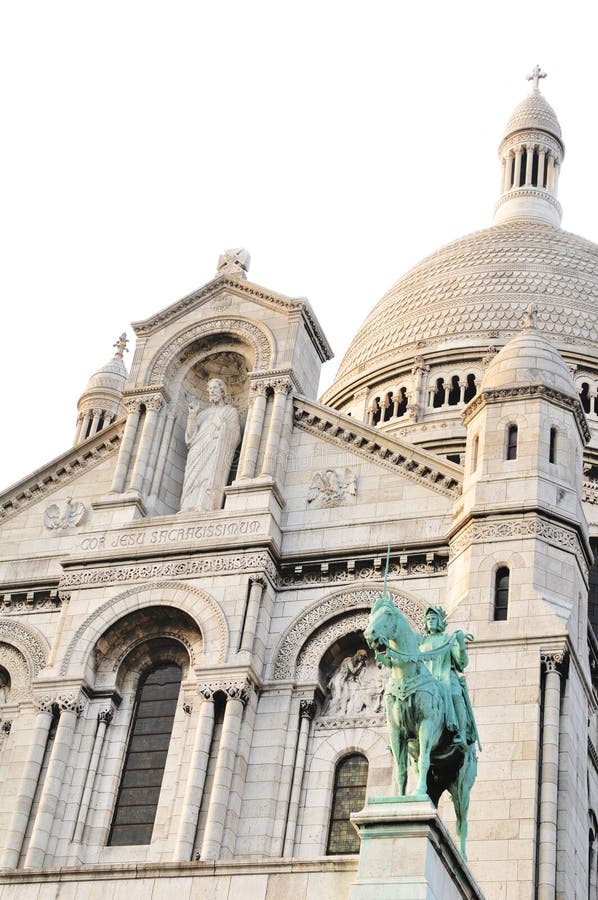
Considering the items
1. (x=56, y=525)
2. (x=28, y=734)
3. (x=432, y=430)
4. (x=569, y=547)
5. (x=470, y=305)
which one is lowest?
(x=28, y=734)

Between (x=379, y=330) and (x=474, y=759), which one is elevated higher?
(x=379, y=330)

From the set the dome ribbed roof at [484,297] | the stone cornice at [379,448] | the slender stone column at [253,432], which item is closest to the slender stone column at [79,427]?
the dome ribbed roof at [484,297]

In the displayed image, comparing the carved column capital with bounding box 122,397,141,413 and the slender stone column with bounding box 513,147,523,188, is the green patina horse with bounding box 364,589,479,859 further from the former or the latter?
the slender stone column with bounding box 513,147,523,188

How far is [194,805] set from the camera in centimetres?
2892

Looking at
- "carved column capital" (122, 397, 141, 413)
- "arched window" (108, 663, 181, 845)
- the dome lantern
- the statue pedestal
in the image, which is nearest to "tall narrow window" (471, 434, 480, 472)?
"arched window" (108, 663, 181, 845)

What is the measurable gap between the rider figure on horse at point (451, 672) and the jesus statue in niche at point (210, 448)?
1131 centimetres

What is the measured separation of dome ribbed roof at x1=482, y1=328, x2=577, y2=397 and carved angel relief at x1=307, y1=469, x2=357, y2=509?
124 inches

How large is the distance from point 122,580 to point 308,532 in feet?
11.6

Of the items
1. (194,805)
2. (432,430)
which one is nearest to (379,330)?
(432,430)

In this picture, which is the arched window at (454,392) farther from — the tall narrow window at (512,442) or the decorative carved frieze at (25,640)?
the decorative carved frieze at (25,640)

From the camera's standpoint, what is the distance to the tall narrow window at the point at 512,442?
30734 millimetres

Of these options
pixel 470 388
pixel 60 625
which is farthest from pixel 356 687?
pixel 470 388

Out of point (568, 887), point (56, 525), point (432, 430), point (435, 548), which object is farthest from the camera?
point (432, 430)

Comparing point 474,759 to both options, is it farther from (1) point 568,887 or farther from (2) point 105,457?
(2) point 105,457
